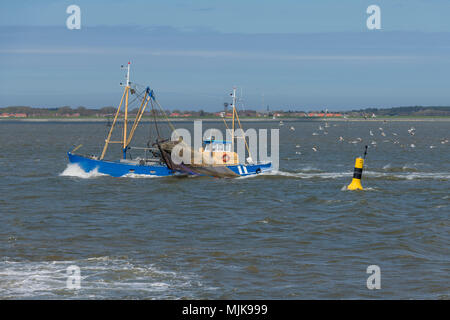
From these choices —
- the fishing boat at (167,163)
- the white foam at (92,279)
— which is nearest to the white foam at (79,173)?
the fishing boat at (167,163)

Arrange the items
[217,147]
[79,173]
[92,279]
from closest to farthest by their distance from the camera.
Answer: [92,279], [79,173], [217,147]

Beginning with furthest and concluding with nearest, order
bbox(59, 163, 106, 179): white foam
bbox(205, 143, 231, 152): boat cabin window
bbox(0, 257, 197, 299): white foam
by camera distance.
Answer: bbox(205, 143, 231, 152): boat cabin window, bbox(59, 163, 106, 179): white foam, bbox(0, 257, 197, 299): white foam

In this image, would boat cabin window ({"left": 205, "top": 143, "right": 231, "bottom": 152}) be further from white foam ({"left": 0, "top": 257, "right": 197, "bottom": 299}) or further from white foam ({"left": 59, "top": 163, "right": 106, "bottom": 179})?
white foam ({"left": 0, "top": 257, "right": 197, "bottom": 299})

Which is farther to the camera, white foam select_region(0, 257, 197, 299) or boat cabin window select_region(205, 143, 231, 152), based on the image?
boat cabin window select_region(205, 143, 231, 152)

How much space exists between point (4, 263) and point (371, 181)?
35559 millimetres

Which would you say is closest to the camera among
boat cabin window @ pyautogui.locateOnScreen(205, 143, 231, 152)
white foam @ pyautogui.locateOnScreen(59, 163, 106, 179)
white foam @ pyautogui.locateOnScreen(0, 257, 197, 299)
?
white foam @ pyautogui.locateOnScreen(0, 257, 197, 299)

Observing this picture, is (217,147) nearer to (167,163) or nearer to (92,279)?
(167,163)

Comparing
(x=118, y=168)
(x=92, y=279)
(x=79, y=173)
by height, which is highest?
(x=118, y=168)

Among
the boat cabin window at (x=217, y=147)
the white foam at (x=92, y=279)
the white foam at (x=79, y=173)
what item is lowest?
the white foam at (x=92, y=279)

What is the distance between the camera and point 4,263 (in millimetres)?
22828

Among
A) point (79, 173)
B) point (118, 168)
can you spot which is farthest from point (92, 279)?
point (79, 173)

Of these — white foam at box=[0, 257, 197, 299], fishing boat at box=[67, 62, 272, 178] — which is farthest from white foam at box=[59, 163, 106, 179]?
white foam at box=[0, 257, 197, 299]

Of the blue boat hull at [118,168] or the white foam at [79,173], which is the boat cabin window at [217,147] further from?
the white foam at [79,173]
